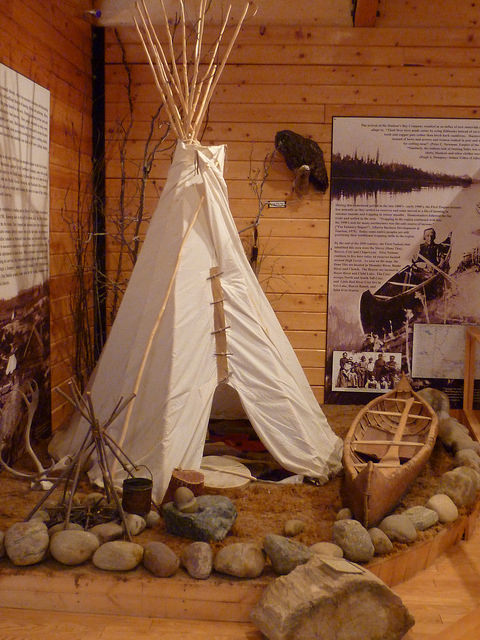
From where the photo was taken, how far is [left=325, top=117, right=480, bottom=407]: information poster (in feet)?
15.4

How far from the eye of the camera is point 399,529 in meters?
2.81

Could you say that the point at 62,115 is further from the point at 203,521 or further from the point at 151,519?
the point at 203,521

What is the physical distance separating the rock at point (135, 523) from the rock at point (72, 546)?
179mm

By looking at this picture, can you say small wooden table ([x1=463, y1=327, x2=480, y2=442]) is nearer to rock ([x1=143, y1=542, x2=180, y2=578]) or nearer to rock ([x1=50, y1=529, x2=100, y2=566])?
rock ([x1=143, y1=542, x2=180, y2=578])

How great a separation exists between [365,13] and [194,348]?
261 cm

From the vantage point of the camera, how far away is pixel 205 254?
3.43m

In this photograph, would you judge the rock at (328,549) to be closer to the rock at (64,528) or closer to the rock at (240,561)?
the rock at (240,561)

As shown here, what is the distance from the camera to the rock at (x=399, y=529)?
2.79 m

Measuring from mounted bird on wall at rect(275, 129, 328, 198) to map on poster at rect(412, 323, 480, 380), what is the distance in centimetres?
126

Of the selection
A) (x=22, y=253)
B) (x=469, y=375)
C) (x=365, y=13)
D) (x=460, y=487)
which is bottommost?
(x=460, y=487)

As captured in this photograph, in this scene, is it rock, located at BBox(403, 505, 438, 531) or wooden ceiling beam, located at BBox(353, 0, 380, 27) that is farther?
wooden ceiling beam, located at BBox(353, 0, 380, 27)

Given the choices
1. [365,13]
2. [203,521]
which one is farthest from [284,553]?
[365,13]

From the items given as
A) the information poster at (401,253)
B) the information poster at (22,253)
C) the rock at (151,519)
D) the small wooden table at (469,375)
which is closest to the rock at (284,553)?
the rock at (151,519)

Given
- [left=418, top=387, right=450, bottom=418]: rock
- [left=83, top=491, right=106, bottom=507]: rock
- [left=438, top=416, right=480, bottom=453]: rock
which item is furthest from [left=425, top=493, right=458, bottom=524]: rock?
[left=83, top=491, right=106, bottom=507]: rock
